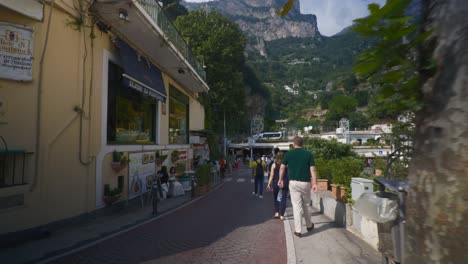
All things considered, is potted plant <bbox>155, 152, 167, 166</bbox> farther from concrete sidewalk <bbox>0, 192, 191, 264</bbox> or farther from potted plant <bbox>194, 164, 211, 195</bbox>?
concrete sidewalk <bbox>0, 192, 191, 264</bbox>

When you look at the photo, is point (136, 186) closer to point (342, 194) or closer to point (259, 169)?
point (259, 169)

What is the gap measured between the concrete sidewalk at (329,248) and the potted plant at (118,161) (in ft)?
18.2

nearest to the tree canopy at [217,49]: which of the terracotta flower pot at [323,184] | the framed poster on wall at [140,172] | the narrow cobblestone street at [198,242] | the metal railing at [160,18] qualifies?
the metal railing at [160,18]

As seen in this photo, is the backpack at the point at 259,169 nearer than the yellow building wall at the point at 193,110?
Yes

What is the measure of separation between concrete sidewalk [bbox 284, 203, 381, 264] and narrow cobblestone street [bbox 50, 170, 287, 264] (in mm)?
221

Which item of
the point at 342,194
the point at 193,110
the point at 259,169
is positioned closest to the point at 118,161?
the point at 259,169

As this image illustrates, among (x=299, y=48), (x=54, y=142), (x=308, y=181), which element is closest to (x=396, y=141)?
(x=308, y=181)

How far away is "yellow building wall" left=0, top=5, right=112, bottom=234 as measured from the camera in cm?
579

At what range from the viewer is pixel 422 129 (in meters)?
1.46

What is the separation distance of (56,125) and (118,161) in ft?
8.08

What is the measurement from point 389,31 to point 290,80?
447ft

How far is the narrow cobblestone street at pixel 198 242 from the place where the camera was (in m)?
4.61

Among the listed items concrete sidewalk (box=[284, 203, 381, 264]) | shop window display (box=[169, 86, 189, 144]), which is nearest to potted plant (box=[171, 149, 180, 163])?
shop window display (box=[169, 86, 189, 144])

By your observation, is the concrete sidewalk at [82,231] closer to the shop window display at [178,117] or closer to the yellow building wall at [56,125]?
the yellow building wall at [56,125]
